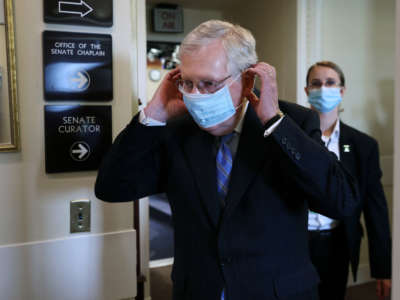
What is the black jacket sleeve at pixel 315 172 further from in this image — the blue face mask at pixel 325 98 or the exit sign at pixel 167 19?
the exit sign at pixel 167 19

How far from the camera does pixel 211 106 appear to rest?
1073 mm

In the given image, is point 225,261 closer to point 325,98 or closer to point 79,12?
point 79,12

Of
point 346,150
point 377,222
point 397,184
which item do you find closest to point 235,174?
point 397,184

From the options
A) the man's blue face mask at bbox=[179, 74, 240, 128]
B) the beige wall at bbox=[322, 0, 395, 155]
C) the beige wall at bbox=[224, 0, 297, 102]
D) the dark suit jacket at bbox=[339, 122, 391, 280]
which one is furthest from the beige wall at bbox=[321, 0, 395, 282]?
the man's blue face mask at bbox=[179, 74, 240, 128]

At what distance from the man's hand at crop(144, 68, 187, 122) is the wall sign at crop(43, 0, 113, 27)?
1.34 feet

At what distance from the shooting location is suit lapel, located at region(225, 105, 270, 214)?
3.56ft

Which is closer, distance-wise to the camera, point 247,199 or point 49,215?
point 247,199

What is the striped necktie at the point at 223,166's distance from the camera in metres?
1.15

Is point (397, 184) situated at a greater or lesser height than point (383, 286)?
greater

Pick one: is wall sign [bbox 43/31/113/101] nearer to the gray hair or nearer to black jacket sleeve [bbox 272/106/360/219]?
the gray hair

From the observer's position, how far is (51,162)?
140cm

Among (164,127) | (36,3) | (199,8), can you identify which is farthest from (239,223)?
(199,8)

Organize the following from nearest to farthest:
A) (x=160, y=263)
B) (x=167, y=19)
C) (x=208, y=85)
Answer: (x=208, y=85)
(x=160, y=263)
(x=167, y=19)

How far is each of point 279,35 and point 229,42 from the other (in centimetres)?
241
